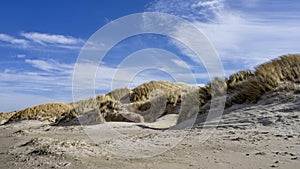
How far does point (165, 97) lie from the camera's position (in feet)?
48.4

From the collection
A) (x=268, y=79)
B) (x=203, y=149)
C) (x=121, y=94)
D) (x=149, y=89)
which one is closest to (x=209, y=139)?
(x=203, y=149)

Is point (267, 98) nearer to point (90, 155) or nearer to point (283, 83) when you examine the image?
point (283, 83)

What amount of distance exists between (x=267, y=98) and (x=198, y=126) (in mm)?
2220

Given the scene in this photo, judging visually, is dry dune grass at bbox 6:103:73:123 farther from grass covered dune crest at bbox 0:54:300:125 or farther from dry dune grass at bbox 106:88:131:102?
dry dune grass at bbox 106:88:131:102

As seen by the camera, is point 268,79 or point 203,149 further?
point 268,79

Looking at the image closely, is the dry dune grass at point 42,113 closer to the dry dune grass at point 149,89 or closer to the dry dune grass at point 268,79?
the dry dune grass at point 149,89

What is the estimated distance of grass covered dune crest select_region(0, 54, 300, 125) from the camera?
9.93 metres

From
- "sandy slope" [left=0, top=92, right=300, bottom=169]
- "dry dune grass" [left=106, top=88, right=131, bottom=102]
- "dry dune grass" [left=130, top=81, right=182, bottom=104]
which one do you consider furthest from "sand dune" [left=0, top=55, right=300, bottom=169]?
"dry dune grass" [left=106, top=88, right=131, bottom=102]

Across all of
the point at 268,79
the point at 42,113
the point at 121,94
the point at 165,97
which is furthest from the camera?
the point at 42,113

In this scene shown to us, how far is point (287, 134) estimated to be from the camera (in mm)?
Answer: 6484

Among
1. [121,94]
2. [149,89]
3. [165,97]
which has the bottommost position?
[165,97]

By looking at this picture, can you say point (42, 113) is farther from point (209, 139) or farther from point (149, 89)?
point (209, 139)

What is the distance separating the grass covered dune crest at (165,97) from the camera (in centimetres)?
993

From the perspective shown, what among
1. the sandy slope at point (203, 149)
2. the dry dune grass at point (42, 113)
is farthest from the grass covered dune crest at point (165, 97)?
the sandy slope at point (203, 149)
